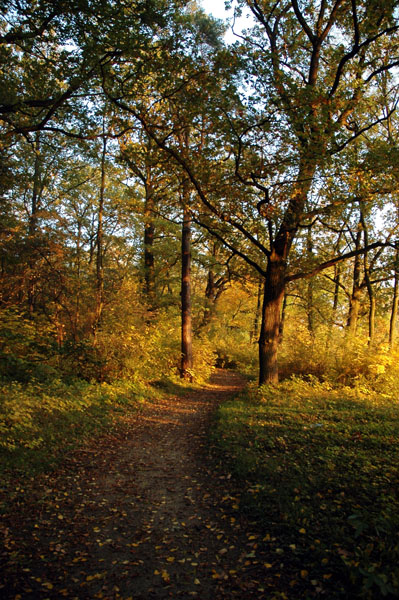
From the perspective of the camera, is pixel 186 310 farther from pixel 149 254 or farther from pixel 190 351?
pixel 149 254

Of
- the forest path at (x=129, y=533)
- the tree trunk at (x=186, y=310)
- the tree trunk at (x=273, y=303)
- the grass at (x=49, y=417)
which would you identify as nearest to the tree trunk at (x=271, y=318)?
the tree trunk at (x=273, y=303)

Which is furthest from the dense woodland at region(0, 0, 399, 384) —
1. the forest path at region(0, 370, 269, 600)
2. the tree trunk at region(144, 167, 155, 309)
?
the forest path at region(0, 370, 269, 600)

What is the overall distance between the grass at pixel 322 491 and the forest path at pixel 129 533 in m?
0.35

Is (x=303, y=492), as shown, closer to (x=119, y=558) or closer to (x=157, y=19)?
(x=119, y=558)

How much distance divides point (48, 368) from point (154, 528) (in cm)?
631

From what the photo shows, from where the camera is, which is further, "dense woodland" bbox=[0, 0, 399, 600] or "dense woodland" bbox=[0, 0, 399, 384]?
"dense woodland" bbox=[0, 0, 399, 384]

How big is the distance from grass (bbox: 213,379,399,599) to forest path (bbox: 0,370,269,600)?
0.35 metres

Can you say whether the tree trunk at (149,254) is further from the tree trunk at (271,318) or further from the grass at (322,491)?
the grass at (322,491)

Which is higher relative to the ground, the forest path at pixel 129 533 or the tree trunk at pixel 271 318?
the tree trunk at pixel 271 318

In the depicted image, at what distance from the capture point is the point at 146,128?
9.03 meters

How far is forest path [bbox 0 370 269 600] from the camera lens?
3236 mm

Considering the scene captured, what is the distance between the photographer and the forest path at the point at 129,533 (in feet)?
10.6

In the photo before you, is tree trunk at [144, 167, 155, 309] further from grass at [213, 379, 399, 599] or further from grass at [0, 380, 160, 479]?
grass at [213, 379, 399, 599]

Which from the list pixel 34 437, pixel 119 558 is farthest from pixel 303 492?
pixel 34 437
